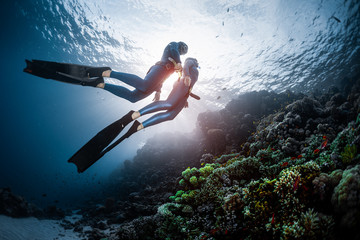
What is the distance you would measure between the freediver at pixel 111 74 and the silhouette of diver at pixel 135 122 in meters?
0.43

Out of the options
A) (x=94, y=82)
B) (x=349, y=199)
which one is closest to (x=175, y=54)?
(x=94, y=82)

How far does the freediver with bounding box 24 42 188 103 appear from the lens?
9.54 feet

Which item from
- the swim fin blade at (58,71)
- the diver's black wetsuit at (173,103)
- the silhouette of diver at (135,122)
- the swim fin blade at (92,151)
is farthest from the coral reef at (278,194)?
the swim fin blade at (58,71)

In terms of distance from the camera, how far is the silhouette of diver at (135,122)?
10.1 ft

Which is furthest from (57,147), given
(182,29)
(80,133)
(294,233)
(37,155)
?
(294,233)

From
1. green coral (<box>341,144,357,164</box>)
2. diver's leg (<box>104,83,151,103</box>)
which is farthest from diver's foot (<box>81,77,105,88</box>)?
green coral (<box>341,144,357,164</box>)

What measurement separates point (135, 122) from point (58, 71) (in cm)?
→ 181

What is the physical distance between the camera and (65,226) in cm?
1223

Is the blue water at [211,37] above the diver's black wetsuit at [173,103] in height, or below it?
above

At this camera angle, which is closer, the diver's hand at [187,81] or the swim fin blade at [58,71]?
the swim fin blade at [58,71]

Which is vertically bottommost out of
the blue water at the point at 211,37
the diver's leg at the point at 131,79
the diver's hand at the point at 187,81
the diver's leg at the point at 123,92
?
the diver's leg at the point at 123,92

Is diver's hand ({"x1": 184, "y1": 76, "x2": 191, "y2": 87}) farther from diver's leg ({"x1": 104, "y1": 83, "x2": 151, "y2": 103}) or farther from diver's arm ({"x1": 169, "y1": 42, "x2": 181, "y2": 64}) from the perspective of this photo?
diver's leg ({"x1": 104, "y1": 83, "x2": 151, "y2": 103})

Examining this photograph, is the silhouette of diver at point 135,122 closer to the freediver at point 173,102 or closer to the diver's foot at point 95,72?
the freediver at point 173,102

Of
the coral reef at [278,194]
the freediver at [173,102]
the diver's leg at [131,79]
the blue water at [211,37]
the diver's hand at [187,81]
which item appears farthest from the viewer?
the blue water at [211,37]
